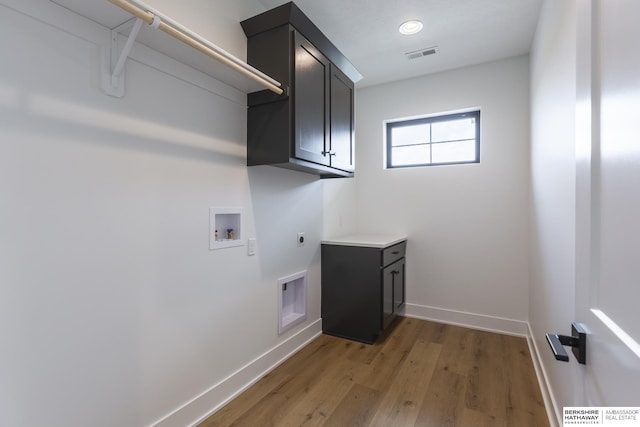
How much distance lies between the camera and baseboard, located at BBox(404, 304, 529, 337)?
9.28 feet

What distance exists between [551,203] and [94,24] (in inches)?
98.1

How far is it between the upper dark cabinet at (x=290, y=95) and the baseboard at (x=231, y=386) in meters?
1.42

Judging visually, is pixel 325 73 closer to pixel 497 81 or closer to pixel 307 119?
pixel 307 119

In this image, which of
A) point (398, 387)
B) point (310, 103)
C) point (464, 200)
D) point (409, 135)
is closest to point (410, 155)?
point (409, 135)

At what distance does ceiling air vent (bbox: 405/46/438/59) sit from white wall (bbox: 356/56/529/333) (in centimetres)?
46

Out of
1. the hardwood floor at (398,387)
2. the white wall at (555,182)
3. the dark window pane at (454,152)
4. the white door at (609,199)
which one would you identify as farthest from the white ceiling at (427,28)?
the hardwood floor at (398,387)

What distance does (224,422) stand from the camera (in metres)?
1.67

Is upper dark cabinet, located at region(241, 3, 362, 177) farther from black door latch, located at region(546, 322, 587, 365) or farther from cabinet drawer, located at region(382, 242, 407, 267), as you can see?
black door latch, located at region(546, 322, 587, 365)

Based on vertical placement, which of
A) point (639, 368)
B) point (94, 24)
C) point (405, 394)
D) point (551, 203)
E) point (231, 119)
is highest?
point (94, 24)

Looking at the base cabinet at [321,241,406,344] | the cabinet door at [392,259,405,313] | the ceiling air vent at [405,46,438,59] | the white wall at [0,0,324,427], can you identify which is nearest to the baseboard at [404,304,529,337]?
the cabinet door at [392,259,405,313]

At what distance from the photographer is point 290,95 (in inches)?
71.0

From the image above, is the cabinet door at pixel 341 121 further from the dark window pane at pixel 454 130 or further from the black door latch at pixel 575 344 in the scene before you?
the black door latch at pixel 575 344

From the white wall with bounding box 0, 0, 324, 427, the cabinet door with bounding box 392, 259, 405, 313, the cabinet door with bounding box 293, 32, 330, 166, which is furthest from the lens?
the cabinet door with bounding box 392, 259, 405, 313

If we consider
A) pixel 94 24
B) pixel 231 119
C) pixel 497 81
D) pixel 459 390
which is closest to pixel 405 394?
pixel 459 390
